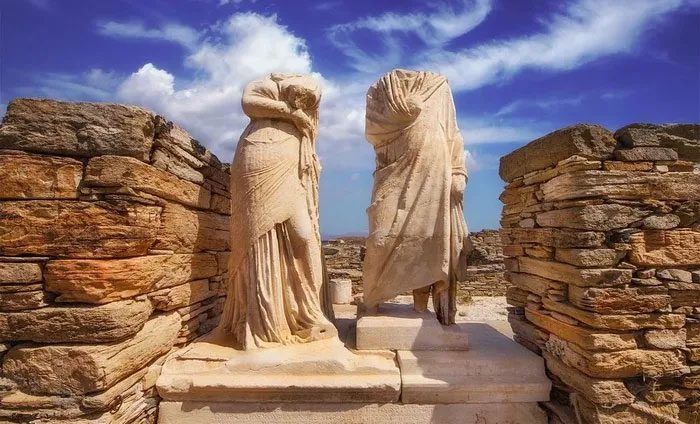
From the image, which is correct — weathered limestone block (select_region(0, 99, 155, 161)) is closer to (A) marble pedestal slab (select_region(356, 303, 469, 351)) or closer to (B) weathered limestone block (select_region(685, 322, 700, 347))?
(A) marble pedestal slab (select_region(356, 303, 469, 351))

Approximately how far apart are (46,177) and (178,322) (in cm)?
150

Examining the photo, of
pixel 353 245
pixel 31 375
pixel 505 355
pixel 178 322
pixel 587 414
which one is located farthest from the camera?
pixel 353 245

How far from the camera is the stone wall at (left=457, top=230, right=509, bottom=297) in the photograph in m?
10.1

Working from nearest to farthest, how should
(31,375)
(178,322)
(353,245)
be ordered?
(31,375) → (178,322) → (353,245)

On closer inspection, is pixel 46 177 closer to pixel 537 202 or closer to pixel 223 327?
pixel 223 327

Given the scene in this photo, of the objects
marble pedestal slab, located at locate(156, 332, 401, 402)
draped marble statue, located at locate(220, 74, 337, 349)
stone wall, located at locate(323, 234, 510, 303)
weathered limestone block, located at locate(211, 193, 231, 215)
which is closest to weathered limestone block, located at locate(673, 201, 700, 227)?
marble pedestal slab, located at locate(156, 332, 401, 402)

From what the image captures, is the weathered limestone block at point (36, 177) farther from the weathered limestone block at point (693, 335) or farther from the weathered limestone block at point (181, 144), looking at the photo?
the weathered limestone block at point (693, 335)

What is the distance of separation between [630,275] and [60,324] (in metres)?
3.56

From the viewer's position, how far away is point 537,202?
10.7 ft

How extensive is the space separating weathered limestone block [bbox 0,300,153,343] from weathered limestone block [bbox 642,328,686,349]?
3395 millimetres

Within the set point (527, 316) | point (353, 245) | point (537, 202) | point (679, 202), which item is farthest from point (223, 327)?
point (353, 245)

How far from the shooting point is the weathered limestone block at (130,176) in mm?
2420

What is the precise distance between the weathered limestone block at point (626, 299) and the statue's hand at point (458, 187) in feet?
3.69

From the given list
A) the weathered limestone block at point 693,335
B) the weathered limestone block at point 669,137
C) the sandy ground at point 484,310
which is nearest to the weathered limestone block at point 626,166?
the weathered limestone block at point 669,137
